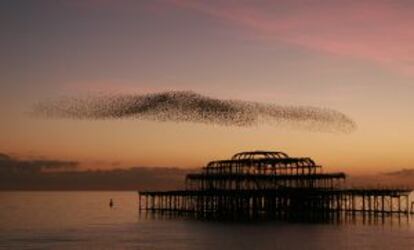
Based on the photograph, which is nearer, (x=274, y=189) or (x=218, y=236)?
(x=218, y=236)

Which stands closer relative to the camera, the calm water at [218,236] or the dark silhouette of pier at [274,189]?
the calm water at [218,236]

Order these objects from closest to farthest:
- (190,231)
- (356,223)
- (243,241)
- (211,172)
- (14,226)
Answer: (243,241)
(190,231)
(356,223)
(14,226)
(211,172)

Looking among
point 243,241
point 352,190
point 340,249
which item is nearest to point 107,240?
point 243,241

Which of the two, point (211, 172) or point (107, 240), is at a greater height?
point (211, 172)

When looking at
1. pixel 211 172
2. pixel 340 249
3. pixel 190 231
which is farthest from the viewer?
pixel 211 172

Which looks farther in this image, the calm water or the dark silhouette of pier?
the dark silhouette of pier

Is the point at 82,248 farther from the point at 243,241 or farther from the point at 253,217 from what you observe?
the point at 253,217

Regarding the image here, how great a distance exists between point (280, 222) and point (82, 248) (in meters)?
31.9

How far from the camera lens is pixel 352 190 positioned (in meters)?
89.4

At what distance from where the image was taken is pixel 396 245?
57906mm

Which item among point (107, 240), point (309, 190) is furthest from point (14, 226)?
point (309, 190)

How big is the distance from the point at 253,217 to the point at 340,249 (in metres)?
38.4

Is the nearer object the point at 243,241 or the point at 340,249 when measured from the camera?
the point at 340,249

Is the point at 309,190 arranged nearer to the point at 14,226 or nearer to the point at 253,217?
the point at 253,217
